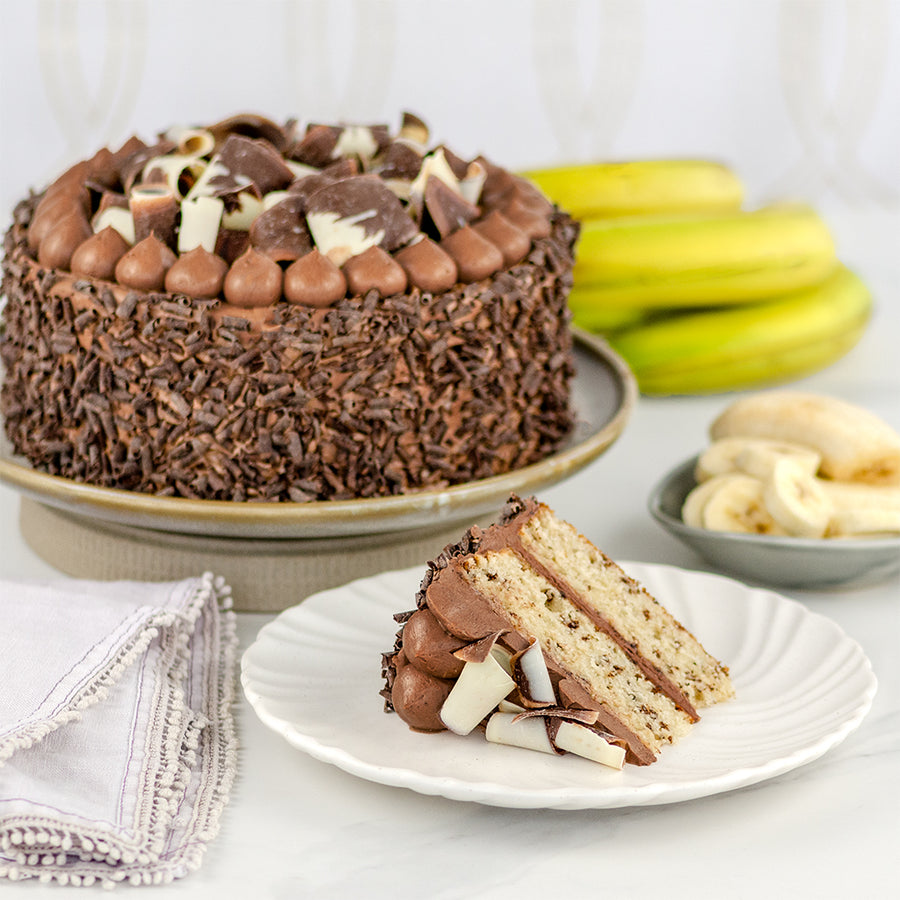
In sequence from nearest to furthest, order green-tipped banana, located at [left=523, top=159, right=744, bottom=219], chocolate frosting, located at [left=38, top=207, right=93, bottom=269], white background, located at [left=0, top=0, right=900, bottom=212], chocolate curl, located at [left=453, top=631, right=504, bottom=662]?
1. chocolate curl, located at [left=453, top=631, right=504, bottom=662]
2. chocolate frosting, located at [left=38, top=207, right=93, bottom=269]
3. green-tipped banana, located at [left=523, top=159, right=744, bottom=219]
4. white background, located at [left=0, top=0, right=900, bottom=212]

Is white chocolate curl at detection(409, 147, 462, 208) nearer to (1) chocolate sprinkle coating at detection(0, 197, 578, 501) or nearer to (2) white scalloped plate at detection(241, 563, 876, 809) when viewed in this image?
(1) chocolate sprinkle coating at detection(0, 197, 578, 501)

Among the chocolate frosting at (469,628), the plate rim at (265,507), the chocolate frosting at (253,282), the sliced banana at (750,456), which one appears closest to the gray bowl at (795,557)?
the sliced banana at (750,456)

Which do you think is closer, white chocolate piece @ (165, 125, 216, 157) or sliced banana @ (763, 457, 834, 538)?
sliced banana @ (763, 457, 834, 538)

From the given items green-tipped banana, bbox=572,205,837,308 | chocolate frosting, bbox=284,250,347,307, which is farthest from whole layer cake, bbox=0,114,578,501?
green-tipped banana, bbox=572,205,837,308

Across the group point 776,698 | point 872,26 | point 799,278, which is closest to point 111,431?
point 776,698

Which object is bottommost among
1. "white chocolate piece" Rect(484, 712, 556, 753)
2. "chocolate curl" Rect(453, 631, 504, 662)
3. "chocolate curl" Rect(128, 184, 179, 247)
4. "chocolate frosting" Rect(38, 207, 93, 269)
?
"white chocolate piece" Rect(484, 712, 556, 753)

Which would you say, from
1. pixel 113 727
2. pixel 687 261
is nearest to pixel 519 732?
pixel 113 727

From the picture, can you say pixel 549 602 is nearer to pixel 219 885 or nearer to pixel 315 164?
pixel 219 885
